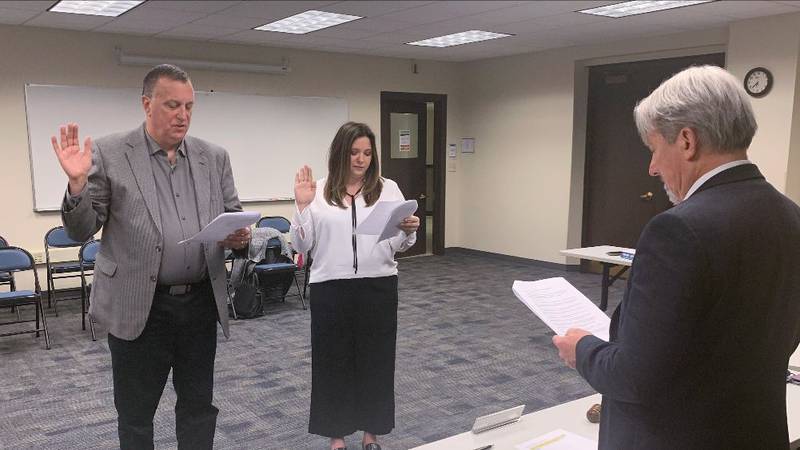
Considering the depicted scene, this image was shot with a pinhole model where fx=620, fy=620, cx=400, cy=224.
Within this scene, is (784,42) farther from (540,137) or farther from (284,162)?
(284,162)

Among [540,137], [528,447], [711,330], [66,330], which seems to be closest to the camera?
[711,330]

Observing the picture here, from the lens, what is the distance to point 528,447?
1.48m

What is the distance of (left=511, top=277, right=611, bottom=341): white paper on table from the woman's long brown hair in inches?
50.5

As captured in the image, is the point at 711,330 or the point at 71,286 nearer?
the point at 711,330

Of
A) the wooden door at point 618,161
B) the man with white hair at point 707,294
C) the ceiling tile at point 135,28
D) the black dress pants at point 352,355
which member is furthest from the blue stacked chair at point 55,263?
the wooden door at point 618,161

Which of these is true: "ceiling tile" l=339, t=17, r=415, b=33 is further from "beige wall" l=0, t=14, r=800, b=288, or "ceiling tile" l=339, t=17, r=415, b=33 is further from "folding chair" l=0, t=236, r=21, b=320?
"folding chair" l=0, t=236, r=21, b=320

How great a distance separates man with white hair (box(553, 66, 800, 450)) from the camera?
956mm

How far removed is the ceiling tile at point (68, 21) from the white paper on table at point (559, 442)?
5.28m

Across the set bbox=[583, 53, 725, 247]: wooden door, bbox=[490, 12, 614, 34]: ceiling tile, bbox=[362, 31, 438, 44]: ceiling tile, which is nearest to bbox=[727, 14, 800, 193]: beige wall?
bbox=[583, 53, 725, 247]: wooden door

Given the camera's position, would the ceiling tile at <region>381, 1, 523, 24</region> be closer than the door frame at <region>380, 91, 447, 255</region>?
Yes

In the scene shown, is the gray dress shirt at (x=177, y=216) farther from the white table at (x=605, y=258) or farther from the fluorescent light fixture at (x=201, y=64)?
the fluorescent light fixture at (x=201, y=64)

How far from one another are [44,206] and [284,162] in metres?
2.49

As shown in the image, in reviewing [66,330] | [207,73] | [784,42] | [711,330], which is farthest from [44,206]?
[784,42]

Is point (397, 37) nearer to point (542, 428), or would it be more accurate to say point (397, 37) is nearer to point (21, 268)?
point (21, 268)
